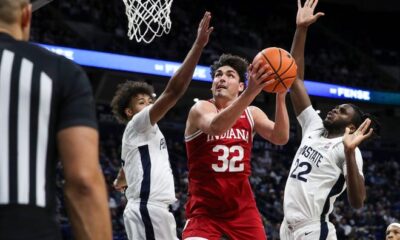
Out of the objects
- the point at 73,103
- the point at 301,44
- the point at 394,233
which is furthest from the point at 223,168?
the point at 394,233

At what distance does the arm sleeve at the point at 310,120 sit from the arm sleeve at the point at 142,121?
1493mm

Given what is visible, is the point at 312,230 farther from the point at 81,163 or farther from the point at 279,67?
the point at 81,163

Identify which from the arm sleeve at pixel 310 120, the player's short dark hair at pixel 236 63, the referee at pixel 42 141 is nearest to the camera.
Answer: the referee at pixel 42 141

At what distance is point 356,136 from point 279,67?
88 centimetres

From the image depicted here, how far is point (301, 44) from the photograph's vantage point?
591cm

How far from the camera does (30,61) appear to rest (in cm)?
240

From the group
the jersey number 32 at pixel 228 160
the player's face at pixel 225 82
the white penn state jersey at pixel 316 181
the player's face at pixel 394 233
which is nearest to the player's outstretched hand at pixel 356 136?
the white penn state jersey at pixel 316 181

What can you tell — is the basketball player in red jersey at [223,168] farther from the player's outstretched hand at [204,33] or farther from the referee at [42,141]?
the referee at [42,141]

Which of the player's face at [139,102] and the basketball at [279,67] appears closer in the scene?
the basketball at [279,67]

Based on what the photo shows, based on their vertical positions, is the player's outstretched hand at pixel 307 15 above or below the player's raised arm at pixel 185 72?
above

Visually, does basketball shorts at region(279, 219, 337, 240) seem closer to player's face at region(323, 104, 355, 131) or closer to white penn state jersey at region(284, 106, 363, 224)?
white penn state jersey at region(284, 106, 363, 224)

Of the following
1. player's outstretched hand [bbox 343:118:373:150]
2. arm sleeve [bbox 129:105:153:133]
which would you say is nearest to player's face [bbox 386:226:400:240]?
player's outstretched hand [bbox 343:118:373:150]

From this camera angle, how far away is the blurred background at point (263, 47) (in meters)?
18.3

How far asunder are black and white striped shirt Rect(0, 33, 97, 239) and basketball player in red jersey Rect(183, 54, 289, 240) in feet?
8.45
